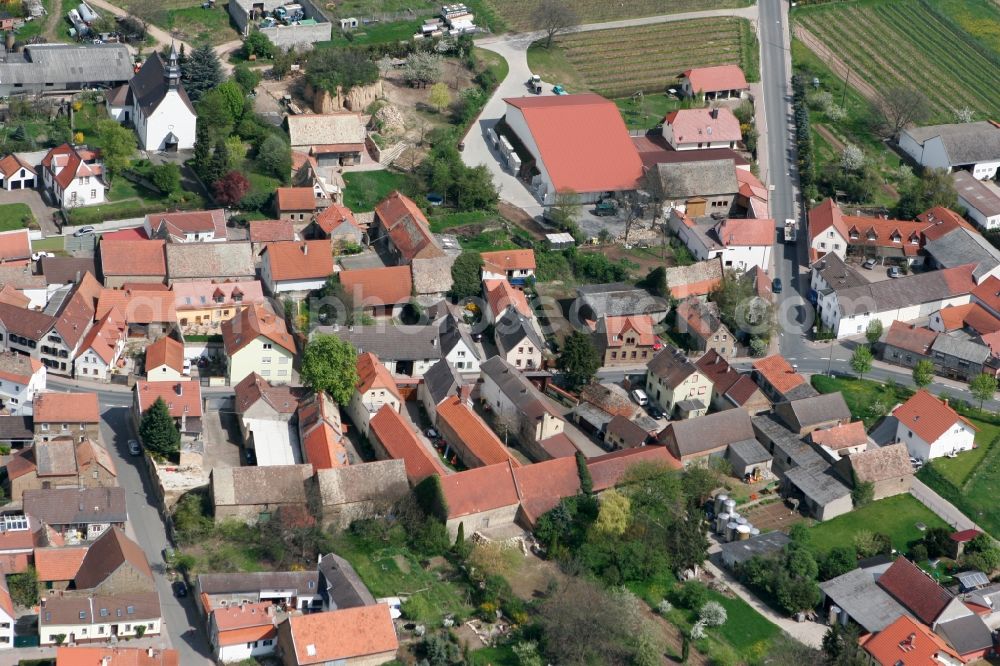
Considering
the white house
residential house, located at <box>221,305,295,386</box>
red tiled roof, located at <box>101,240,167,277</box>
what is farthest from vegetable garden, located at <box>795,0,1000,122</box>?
red tiled roof, located at <box>101,240,167,277</box>

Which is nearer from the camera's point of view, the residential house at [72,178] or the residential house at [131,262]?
the residential house at [131,262]

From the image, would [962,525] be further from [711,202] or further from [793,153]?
[793,153]

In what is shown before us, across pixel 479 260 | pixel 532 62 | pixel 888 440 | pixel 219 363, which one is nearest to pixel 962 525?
pixel 888 440

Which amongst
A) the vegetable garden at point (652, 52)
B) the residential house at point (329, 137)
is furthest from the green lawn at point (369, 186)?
the vegetable garden at point (652, 52)

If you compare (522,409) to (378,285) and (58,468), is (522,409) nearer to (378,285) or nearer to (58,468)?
(378,285)

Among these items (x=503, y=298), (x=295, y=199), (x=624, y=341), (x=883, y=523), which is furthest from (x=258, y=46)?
(x=883, y=523)

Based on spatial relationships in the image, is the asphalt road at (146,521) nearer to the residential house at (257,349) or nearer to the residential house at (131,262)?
the residential house at (257,349)
